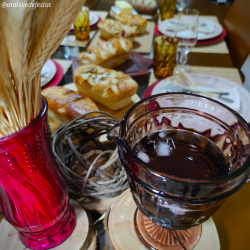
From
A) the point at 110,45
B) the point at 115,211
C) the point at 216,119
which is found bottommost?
the point at 115,211

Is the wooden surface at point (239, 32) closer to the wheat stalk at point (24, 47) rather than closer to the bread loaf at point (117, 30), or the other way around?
the bread loaf at point (117, 30)

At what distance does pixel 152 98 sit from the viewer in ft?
1.35

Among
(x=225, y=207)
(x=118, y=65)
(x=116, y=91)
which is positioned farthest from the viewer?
(x=118, y=65)

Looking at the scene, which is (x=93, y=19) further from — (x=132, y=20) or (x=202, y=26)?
(x=202, y=26)

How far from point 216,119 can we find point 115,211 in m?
0.30

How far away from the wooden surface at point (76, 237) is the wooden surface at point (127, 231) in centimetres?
5

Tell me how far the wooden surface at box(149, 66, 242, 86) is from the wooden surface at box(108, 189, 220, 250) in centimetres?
58

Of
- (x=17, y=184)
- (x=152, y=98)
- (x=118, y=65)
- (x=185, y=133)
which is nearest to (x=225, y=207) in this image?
(x=185, y=133)

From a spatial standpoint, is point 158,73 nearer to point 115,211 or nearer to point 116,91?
point 116,91

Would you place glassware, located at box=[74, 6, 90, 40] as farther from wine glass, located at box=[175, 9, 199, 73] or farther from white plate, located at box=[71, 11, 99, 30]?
wine glass, located at box=[175, 9, 199, 73]

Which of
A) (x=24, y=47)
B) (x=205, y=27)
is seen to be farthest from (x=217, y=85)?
(x=24, y=47)

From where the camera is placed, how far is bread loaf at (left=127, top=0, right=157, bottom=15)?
1597mm

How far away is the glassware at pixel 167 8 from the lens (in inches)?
58.6

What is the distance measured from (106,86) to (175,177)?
0.60 metres
